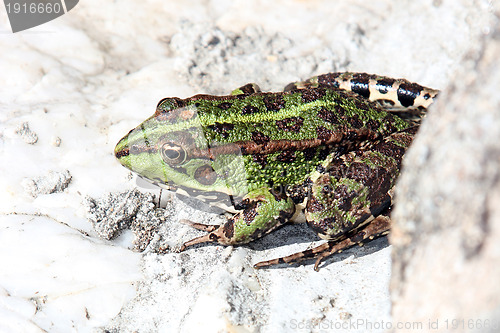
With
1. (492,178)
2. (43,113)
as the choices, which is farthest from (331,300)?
(43,113)

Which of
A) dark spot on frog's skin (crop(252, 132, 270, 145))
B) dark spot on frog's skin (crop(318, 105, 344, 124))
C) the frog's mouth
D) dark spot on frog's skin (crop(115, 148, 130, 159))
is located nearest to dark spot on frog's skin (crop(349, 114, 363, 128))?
dark spot on frog's skin (crop(318, 105, 344, 124))

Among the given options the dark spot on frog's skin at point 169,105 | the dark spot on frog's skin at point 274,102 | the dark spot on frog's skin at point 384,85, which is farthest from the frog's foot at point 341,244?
the dark spot on frog's skin at point 169,105

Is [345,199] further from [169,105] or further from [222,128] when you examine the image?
[169,105]

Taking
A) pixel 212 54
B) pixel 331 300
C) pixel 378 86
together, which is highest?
pixel 378 86

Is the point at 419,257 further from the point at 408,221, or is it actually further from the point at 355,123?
the point at 355,123

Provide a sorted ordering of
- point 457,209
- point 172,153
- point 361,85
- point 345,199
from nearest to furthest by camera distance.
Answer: point 457,209
point 345,199
point 172,153
point 361,85

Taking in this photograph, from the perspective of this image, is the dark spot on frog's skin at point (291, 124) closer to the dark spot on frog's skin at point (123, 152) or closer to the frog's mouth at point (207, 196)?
the frog's mouth at point (207, 196)

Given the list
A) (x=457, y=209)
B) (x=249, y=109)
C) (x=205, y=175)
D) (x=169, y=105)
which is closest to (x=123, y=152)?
(x=169, y=105)
